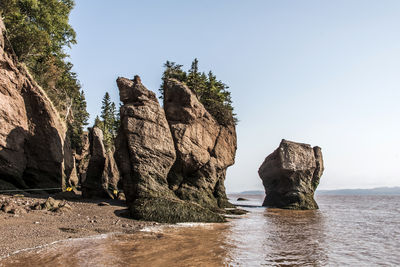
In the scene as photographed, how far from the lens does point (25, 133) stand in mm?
19219

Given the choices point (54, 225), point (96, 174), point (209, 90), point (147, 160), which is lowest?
point (54, 225)

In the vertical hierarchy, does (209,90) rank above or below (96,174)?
above

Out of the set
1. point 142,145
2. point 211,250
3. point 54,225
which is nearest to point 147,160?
point 142,145

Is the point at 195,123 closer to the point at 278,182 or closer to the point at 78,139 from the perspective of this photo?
the point at 278,182

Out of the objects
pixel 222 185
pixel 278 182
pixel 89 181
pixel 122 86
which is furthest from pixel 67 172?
pixel 278 182

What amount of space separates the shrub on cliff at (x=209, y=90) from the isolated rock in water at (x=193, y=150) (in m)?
2.98

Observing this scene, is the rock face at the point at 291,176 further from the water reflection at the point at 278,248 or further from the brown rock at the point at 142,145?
the brown rock at the point at 142,145

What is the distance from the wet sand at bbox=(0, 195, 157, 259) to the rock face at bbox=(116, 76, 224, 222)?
1.52 metres

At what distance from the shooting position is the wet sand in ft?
27.7

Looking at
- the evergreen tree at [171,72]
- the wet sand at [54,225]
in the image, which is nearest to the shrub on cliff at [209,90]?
the evergreen tree at [171,72]

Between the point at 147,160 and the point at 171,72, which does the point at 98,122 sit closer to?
the point at 171,72

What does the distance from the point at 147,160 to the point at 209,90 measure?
19.5 metres

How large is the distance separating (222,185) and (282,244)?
1635cm

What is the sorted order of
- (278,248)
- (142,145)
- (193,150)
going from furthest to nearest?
1. (193,150)
2. (142,145)
3. (278,248)
